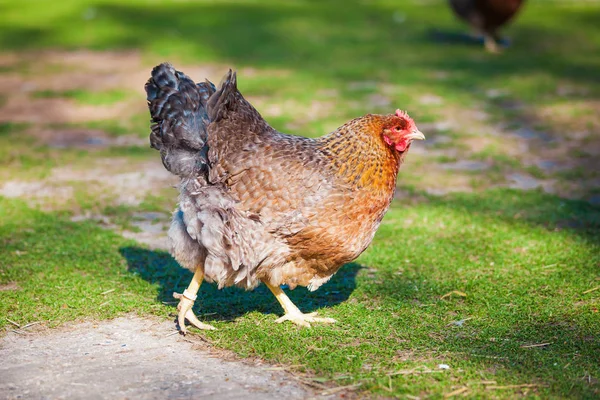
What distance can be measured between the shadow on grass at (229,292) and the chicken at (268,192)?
307 millimetres

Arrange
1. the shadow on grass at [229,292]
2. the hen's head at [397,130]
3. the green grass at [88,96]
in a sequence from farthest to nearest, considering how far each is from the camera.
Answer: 1. the green grass at [88,96]
2. the shadow on grass at [229,292]
3. the hen's head at [397,130]

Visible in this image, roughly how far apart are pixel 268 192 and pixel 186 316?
39.5 inches

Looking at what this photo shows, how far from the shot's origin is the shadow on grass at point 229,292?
5.16m

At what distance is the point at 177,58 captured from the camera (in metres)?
13.1

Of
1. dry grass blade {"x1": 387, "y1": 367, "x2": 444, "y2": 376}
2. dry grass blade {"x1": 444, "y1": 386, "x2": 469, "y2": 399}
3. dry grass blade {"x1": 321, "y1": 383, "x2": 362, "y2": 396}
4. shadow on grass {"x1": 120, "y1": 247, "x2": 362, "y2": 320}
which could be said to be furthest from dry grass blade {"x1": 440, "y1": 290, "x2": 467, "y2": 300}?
dry grass blade {"x1": 321, "y1": 383, "x2": 362, "y2": 396}

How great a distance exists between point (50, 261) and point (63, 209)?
1.31 m

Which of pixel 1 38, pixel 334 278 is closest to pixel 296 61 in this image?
pixel 1 38

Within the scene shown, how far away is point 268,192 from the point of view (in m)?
4.59

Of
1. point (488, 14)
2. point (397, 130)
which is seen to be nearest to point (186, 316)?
point (397, 130)

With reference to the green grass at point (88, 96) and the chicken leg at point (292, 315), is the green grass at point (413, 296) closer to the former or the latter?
the chicken leg at point (292, 315)

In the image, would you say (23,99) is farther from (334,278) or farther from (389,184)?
(389,184)

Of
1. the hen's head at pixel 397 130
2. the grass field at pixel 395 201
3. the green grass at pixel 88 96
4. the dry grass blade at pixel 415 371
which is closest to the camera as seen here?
the dry grass blade at pixel 415 371

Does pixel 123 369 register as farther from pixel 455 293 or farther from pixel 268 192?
pixel 455 293

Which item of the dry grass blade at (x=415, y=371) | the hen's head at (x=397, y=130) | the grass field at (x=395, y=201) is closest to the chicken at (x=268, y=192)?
the hen's head at (x=397, y=130)
